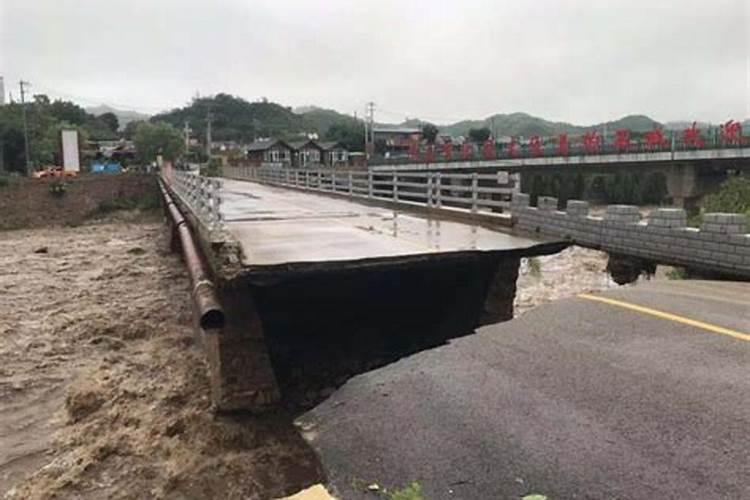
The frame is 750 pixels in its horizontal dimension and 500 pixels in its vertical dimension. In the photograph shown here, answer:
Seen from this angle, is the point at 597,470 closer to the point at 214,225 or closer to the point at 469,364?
the point at 469,364

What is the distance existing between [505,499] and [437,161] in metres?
59.2

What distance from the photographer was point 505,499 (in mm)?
4410

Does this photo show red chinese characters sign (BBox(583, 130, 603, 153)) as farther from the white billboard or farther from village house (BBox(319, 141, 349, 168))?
village house (BBox(319, 141, 349, 168))

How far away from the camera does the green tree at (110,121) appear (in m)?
154

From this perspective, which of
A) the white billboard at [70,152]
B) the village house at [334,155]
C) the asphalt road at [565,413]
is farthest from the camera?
the village house at [334,155]

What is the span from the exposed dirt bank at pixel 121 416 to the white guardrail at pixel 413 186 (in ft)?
22.3

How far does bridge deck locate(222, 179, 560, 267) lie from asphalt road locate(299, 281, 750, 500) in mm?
2137

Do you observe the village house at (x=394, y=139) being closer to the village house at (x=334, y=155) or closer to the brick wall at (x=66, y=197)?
the village house at (x=334, y=155)

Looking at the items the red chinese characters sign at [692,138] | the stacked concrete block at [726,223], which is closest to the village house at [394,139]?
the red chinese characters sign at [692,138]

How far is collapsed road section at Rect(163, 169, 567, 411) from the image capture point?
9008mm

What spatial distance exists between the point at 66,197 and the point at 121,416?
176 feet

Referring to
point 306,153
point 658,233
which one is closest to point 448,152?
point 306,153

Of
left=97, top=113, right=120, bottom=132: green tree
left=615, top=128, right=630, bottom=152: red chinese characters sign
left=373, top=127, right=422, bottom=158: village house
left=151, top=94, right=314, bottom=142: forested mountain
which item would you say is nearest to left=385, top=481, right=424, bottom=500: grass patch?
left=615, top=128, right=630, bottom=152: red chinese characters sign

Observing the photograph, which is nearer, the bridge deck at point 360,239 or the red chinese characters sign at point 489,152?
the bridge deck at point 360,239
